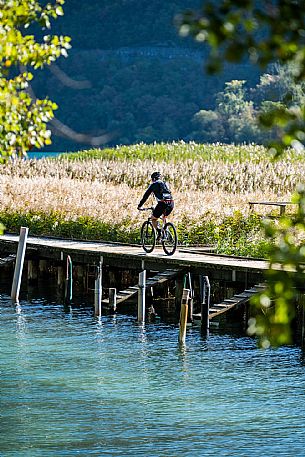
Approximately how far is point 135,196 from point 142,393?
15.6 metres

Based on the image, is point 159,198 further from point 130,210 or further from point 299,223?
point 299,223

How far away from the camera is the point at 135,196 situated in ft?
103

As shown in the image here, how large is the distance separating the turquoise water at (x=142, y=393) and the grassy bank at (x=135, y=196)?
4.79 meters

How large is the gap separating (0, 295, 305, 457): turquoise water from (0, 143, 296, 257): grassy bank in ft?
15.7

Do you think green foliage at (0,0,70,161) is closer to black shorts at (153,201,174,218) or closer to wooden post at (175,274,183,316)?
black shorts at (153,201,174,218)

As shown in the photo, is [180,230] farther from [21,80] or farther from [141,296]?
[21,80]

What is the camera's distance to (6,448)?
13195 mm

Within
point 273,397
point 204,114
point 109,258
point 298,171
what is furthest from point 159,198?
point 204,114

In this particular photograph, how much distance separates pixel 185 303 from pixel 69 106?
65681 mm

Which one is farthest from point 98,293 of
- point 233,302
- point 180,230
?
point 180,230

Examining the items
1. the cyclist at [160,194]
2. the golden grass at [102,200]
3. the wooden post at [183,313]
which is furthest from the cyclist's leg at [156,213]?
the golden grass at [102,200]

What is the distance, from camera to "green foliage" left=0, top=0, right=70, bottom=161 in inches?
343

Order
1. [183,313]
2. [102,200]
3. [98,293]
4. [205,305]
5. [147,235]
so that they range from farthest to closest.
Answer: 1. [102,200]
2. [147,235]
3. [98,293]
4. [205,305]
5. [183,313]

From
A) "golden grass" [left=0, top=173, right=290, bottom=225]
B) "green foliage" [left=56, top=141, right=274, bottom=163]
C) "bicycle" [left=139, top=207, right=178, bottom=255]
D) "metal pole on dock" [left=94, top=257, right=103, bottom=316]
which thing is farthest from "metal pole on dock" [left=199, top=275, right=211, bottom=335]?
"green foliage" [left=56, top=141, right=274, bottom=163]
